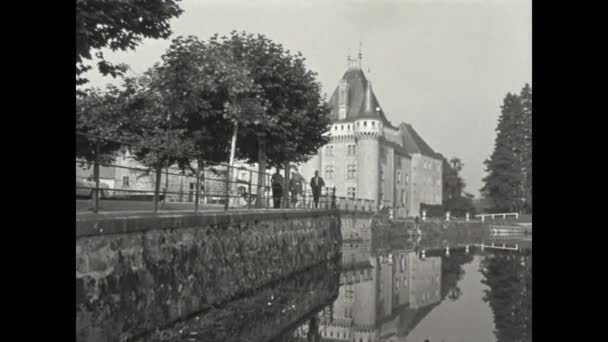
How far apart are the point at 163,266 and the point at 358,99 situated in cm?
4579

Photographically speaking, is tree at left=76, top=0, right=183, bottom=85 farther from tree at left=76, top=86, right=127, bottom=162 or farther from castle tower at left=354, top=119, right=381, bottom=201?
castle tower at left=354, top=119, right=381, bottom=201

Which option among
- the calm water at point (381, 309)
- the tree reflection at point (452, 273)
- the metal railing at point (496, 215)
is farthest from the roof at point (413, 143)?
the calm water at point (381, 309)

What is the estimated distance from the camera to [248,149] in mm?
23109

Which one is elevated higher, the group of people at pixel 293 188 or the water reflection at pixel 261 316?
the group of people at pixel 293 188

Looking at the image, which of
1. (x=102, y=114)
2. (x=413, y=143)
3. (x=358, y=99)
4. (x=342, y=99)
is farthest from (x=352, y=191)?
(x=102, y=114)

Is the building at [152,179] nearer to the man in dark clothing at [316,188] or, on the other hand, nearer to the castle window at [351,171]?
the man in dark clothing at [316,188]

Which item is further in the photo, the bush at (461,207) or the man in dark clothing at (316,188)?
the bush at (461,207)

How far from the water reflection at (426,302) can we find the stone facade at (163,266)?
2101 millimetres

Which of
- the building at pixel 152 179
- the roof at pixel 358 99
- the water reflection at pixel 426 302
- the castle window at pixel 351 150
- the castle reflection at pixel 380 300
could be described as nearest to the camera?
the building at pixel 152 179

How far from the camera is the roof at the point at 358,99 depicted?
4972 centimetres

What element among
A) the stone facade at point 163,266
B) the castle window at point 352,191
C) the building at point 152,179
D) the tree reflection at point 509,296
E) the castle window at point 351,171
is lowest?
the tree reflection at point 509,296

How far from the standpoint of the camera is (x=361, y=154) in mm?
52406
